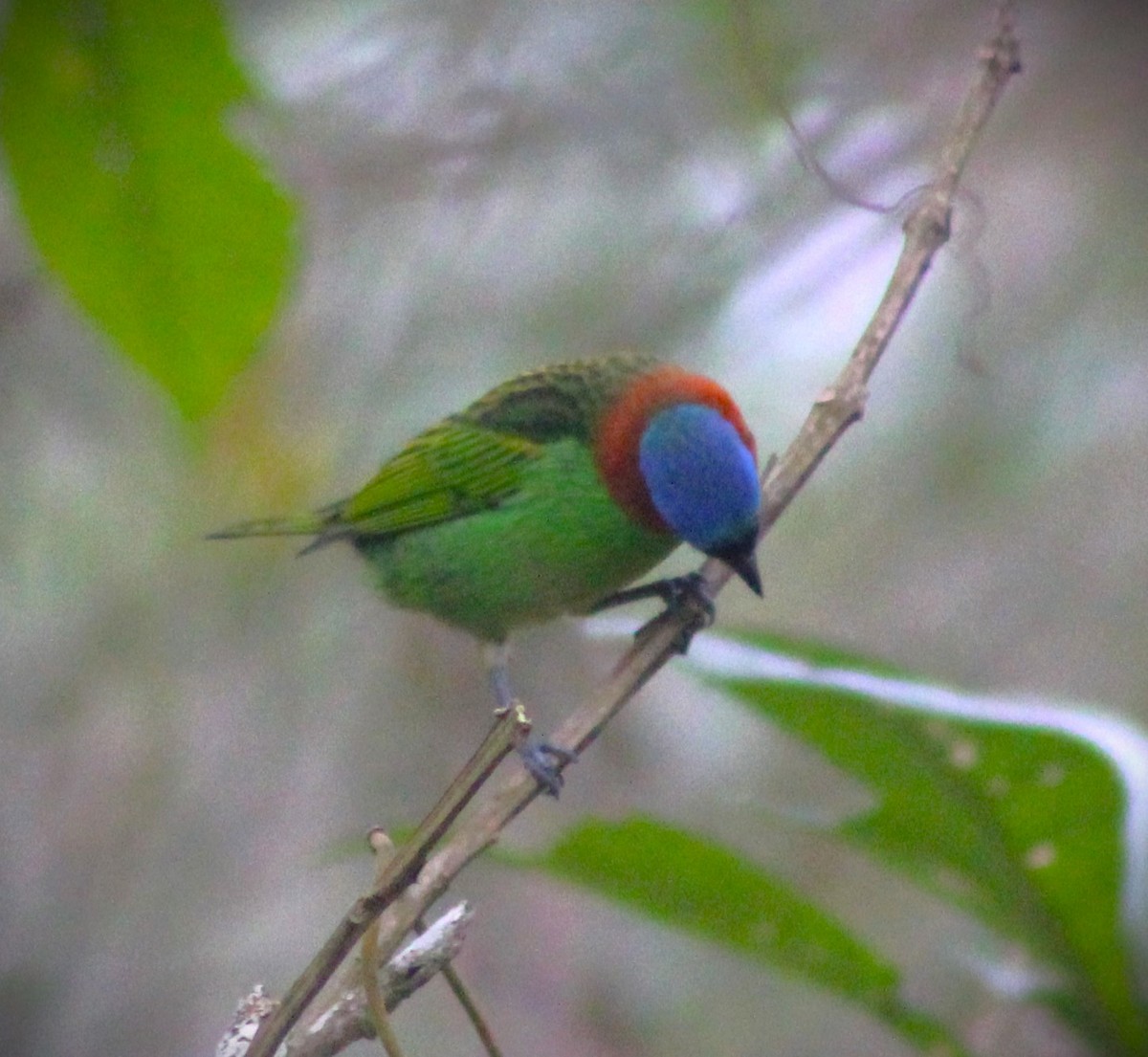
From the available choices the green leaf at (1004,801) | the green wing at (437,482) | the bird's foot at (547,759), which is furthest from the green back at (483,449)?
the green leaf at (1004,801)

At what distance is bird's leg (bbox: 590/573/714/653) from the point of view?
83.7 inches

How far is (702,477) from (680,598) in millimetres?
201

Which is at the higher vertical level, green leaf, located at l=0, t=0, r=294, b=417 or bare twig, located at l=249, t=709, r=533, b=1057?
green leaf, located at l=0, t=0, r=294, b=417

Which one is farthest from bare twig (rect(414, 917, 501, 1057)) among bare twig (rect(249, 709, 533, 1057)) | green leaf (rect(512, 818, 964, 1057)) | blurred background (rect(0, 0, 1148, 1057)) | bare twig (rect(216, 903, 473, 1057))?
blurred background (rect(0, 0, 1148, 1057))

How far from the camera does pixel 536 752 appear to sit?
2.24 metres

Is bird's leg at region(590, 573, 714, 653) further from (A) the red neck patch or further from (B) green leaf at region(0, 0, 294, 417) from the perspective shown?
(B) green leaf at region(0, 0, 294, 417)

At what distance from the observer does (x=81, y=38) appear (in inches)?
58.1

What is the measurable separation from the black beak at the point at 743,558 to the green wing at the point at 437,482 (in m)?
0.64

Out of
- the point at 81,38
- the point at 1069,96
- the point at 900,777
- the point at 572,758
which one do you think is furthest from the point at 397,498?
the point at 1069,96

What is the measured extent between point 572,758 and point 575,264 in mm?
2225

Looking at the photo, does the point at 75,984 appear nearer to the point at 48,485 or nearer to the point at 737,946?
the point at 48,485

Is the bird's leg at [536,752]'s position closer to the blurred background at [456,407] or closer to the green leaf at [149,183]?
the green leaf at [149,183]

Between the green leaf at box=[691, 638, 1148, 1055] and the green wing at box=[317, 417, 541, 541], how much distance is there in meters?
0.97

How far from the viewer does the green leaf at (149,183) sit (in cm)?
148
